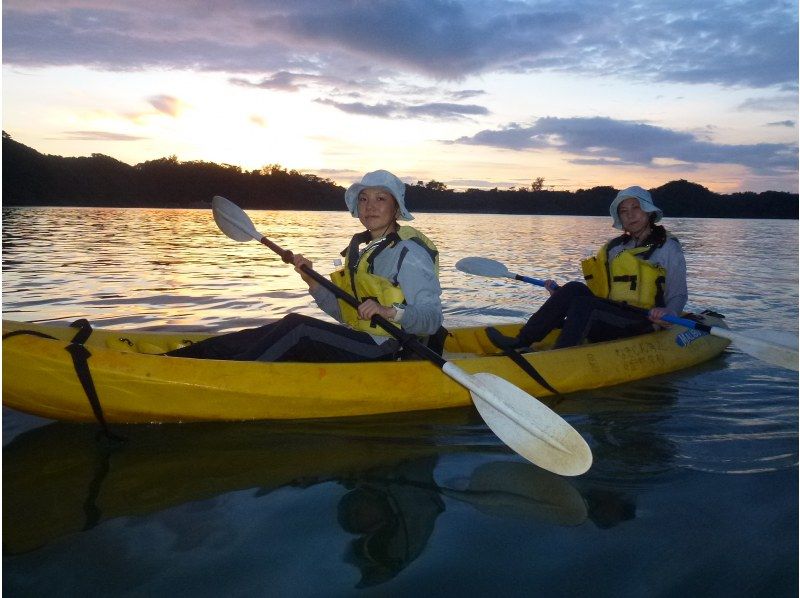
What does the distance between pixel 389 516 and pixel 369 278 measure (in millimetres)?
1550

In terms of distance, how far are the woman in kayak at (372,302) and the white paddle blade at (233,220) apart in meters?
0.91

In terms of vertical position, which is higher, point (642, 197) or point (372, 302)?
point (642, 197)

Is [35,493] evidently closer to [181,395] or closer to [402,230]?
[181,395]

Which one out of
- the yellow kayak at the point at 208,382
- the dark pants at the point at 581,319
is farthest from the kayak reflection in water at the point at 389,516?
the dark pants at the point at 581,319

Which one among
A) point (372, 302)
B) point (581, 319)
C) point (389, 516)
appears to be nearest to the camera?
point (389, 516)

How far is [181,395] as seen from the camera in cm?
358

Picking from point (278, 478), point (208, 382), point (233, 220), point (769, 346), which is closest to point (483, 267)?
point (233, 220)

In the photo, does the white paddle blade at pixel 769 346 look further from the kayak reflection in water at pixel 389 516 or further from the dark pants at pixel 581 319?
the kayak reflection in water at pixel 389 516

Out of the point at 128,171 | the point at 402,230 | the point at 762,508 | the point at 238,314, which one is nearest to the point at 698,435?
the point at 762,508

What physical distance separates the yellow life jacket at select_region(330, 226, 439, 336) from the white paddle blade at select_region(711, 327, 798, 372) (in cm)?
227

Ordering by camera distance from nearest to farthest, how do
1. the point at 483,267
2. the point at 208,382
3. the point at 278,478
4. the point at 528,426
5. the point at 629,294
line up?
the point at 278,478
the point at 528,426
the point at 208,382
the point at 629,294
the point at 483,267

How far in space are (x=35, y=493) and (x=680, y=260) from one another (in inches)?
190

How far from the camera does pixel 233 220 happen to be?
489 centimetres

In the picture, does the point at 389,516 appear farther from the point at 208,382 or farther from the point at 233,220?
the point at 233,220
